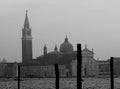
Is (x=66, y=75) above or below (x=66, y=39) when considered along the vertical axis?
below

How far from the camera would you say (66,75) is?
93125 mm

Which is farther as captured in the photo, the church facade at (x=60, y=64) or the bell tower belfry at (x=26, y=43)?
the bell tower belfry at (x=26, y=43)

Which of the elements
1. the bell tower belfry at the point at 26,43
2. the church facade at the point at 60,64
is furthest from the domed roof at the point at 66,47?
the bell tower belfry at the point at 26,43

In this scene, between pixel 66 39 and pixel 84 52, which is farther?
pixel 66 39

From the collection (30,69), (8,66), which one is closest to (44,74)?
(30,69)

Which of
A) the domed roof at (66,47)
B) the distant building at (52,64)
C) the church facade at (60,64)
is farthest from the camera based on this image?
the domed roof at (66,47)

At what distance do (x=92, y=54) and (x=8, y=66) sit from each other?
20644mm

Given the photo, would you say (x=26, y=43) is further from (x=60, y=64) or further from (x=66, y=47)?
(x=60, y=64)

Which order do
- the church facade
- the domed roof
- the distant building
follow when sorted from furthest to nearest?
the domed roof → the distant building → the church facade

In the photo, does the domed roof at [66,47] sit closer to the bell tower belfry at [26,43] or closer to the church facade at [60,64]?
the church facade at [60,64]

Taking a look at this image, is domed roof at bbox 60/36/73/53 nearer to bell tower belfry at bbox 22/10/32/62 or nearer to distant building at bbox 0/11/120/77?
distant building at bbox 0/11/120/77

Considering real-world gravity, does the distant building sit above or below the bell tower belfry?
below

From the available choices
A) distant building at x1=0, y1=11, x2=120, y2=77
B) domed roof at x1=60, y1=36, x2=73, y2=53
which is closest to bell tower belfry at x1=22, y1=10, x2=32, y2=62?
distant building at x1=0, y1=11, x2=120, y2=77

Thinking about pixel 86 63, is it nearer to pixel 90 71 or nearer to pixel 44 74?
pixel 90 71
